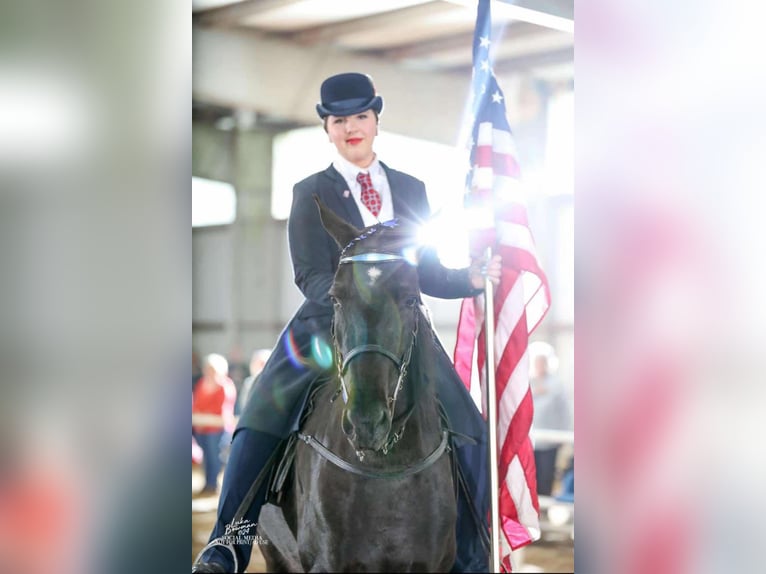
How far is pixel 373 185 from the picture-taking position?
2.58 metres

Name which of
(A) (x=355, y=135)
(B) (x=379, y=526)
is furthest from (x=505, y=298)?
(B) (x=379, y=526)

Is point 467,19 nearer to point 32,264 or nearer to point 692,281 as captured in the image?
point 692,281

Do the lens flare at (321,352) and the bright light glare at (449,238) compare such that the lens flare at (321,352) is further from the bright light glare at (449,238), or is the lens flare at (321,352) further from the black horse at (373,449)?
the bright light glare at (449,238)

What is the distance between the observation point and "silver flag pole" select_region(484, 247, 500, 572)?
254cm

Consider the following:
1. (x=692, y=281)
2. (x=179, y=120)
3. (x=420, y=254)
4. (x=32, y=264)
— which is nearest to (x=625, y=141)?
(x=692, y=281)

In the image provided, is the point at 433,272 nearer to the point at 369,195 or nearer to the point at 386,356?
the point at 369,195

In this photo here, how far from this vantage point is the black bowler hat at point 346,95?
8.41 feet

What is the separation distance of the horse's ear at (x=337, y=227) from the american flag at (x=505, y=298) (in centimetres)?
42

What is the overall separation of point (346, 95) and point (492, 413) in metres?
1.12

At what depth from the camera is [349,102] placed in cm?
257

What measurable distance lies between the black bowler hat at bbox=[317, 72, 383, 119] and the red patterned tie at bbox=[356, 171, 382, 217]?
21cm

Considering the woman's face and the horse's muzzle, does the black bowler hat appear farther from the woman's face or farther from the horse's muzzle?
the horse's muzzle

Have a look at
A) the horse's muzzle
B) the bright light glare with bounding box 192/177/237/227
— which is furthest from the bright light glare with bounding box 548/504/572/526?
the bright light glare with bounding box 192/177/237/227

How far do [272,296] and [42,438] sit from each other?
80 centimetres
